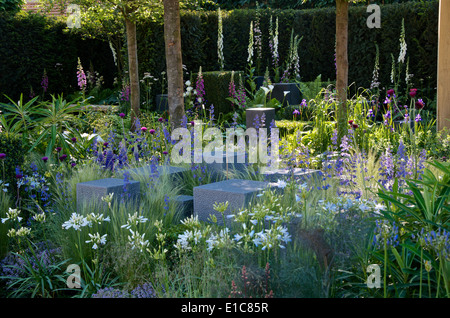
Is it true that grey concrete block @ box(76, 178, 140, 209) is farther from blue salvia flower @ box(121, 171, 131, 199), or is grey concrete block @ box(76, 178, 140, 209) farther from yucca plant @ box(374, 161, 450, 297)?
yucca plant @ box(374, 161, 450, 297)

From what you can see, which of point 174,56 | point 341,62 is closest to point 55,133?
point 174,56

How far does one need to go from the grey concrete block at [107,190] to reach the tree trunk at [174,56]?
8.33 feet

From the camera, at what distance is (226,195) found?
367 cm

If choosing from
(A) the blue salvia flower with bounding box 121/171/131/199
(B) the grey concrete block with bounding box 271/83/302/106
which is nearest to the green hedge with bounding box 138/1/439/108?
(B) the grey concrete block with bounding box 271/83/302/106

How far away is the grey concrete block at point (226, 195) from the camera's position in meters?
3.59

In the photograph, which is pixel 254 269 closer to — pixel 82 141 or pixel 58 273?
pixel 58 273

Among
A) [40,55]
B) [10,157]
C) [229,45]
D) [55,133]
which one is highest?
[229,45]

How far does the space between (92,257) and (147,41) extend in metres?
7.16

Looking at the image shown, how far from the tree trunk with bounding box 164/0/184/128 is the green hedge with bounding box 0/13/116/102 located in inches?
179

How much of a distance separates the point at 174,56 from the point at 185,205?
2.94 metres

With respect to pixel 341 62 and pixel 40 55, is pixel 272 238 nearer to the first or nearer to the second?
pixel 341 62

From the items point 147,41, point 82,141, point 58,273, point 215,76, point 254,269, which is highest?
point 147,41
